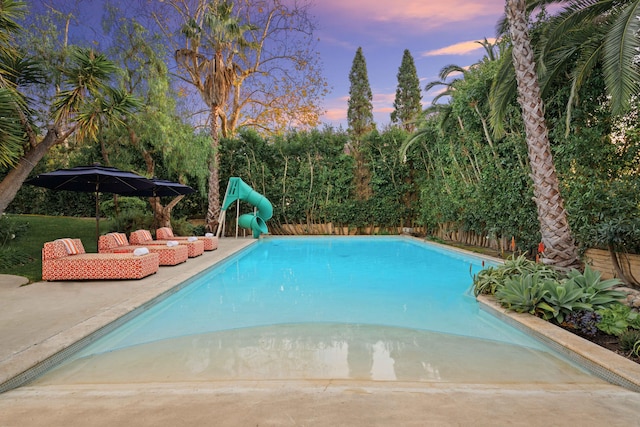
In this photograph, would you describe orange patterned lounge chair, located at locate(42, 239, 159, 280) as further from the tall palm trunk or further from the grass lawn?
the tall palm trunk

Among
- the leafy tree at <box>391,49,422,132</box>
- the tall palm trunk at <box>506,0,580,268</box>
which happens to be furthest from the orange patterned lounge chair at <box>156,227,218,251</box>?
the leafy tree at <box>391,49,422,132</box>

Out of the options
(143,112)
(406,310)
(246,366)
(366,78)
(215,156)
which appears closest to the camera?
(246,366)

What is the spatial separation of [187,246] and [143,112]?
425cm

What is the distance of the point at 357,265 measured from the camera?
935 centimetres

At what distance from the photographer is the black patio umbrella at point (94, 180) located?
7.58 metres

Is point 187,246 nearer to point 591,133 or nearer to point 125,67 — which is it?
point 125,67

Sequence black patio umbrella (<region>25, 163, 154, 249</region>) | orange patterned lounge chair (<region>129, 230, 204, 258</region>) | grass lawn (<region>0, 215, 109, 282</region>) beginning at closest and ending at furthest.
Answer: grass lawn (<region>0, 215, 109, 282</region>), black patio umbrella (<region>25, 163, 154, 249</region>), orange patterned lounge chair (<region>129, 230, 204, 258</region>)

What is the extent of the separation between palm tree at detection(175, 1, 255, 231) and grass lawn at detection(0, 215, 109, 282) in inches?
170

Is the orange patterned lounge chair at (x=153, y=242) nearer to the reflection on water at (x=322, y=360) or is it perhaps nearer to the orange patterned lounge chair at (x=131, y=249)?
the orange patterned lounge chair at (x=131, y=249)

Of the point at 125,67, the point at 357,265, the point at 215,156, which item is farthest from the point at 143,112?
the point at 357,265

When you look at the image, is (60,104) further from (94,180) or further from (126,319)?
(126,319)

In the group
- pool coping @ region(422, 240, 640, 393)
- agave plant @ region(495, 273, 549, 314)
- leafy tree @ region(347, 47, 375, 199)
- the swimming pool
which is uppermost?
leafy tree @ region(347, 47, 375, 199)

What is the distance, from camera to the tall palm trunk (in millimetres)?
5785

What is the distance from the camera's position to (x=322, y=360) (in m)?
3.39
